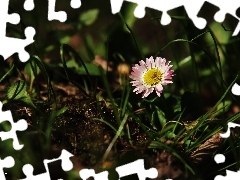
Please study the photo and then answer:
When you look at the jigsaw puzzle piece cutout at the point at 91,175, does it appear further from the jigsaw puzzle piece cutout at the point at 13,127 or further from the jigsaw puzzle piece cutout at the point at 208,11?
the jigsaw puzzle piece cutout at the point at 208,11

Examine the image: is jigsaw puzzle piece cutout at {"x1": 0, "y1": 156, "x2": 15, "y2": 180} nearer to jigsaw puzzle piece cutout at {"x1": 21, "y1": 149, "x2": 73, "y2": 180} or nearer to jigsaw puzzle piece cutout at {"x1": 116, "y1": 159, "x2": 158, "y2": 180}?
jigsaw puzzle piece cutout at {"x1": 21, "y1": 149, "x2": 73, "y2": 180}

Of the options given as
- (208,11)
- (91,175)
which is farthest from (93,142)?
(208,11)

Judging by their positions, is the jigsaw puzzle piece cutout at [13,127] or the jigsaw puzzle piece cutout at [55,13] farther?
the jigsaw puzzle piece cutout at [55,13]

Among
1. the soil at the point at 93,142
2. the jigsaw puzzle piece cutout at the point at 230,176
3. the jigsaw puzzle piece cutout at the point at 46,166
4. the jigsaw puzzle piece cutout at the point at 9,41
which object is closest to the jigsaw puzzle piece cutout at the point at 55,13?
the jigsaw puzzle piece cutout at the point at 9,41

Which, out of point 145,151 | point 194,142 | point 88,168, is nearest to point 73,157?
point 88,168

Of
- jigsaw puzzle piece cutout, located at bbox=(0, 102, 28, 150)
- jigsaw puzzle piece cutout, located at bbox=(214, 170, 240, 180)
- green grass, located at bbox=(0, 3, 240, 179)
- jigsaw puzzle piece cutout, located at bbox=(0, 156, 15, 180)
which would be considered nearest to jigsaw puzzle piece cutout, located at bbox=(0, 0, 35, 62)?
green grass, located at bbox=(0, 3, 240, 179)

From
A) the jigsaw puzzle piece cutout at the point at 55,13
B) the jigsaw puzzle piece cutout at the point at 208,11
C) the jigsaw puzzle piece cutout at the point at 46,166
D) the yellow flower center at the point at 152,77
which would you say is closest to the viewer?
the jigsaw puzzle piece cutout at the point at 46,166

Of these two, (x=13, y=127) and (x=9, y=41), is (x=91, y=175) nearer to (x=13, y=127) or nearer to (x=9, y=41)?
(x=13, y=127)
